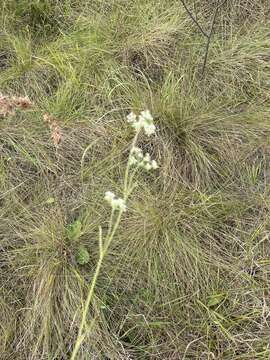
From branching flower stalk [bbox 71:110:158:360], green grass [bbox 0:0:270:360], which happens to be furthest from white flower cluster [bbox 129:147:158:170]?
green grass [bbox 0:0:270:360]

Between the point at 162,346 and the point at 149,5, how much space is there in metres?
1.77

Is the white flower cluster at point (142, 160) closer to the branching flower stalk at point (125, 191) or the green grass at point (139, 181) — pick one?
the branching flower stalk at point (125, 191)

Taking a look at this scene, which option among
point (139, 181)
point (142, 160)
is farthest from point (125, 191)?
point (139, 181)

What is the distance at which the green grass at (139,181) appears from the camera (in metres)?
1.82

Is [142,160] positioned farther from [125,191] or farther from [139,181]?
[139,181]

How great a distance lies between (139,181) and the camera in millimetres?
2135

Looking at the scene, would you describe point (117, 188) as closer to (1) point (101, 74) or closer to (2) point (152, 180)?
(2) point (152, 180)

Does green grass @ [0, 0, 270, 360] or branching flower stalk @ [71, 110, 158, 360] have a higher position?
branching flower stalk @ [71, 110, 158, 360]

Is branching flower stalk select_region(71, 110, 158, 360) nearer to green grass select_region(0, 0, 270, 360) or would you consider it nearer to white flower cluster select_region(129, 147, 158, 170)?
white flower cluster select_region(129, 147, 158, 170)

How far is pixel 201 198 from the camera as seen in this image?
6.81 ft

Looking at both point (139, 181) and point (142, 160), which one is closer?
point (142, 160)

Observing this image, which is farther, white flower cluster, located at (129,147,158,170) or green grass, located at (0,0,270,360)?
green grass, located at (0,0,270,360)

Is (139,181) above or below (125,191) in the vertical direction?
below

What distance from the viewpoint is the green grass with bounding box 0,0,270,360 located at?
5.98 feet
